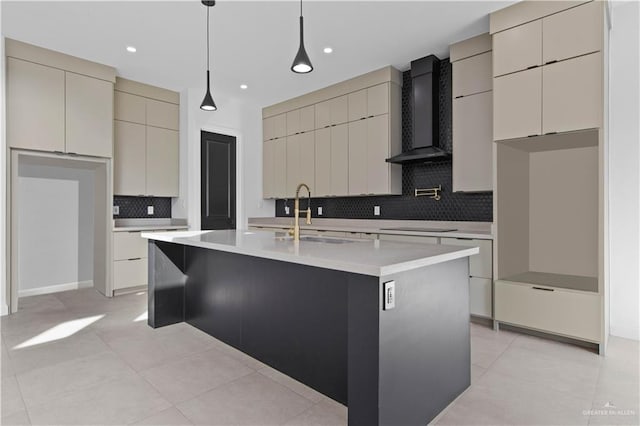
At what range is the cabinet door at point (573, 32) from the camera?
271 centimetres

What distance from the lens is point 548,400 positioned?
202 centimetres

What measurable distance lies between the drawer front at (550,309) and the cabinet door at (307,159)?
3.10 metres

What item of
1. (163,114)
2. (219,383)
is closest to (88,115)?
(163,114)

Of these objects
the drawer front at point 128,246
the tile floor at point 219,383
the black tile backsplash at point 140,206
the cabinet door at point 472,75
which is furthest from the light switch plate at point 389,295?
the black tile backsplash at point 140,206

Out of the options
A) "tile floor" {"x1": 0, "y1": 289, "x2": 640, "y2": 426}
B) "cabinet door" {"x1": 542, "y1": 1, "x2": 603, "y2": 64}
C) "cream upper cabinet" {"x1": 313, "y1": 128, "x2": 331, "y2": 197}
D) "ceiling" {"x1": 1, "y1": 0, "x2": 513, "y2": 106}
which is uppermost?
"ceiling" {"x1": 1, "y1": 0, "x2": 513, "y2": 106}

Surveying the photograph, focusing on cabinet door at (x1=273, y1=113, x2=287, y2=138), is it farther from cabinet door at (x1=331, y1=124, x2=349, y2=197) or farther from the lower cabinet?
the lower cabinet

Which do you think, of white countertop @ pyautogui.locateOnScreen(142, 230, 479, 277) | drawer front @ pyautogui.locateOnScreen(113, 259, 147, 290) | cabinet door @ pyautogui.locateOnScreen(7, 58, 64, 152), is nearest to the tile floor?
white countertop @ pyautogui.locateOnScreen(142, 230, 479, 277)

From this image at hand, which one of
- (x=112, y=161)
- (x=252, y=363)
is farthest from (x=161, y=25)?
(x=252, y=363)

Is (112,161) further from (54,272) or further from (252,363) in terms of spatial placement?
(252,363)

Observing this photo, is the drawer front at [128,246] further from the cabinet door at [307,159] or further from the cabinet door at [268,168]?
the cabinet door at [307,159]

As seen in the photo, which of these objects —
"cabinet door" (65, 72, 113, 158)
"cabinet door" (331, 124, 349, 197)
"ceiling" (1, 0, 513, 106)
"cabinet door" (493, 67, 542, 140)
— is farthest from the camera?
"cabinet door" (331, 124, 349, 197)

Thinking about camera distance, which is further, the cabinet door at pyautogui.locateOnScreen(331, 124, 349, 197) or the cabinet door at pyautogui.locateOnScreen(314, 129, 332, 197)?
the cabinet door at pyautogui.locateOnScreen(314, 129, 332, 197)

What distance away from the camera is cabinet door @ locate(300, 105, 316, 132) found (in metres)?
5.44

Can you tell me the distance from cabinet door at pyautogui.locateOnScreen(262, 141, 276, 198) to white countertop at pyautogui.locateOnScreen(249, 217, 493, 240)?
0.50 m
